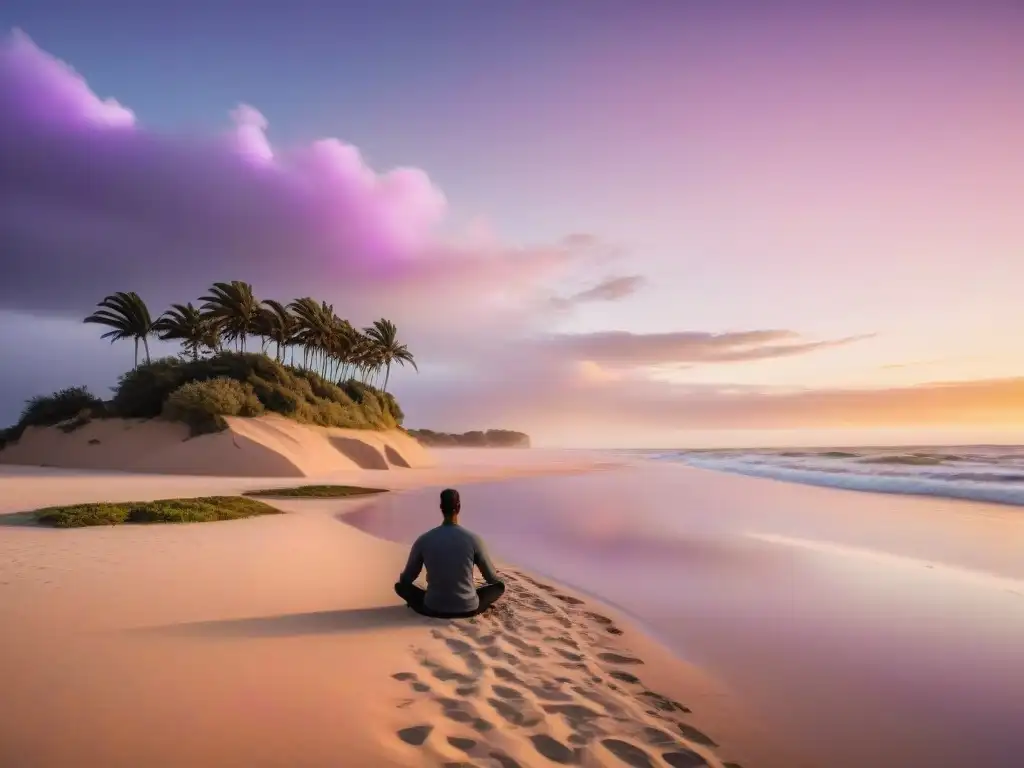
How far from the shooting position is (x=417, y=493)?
25.6 meters

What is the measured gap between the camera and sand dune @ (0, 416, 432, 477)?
33594 mm

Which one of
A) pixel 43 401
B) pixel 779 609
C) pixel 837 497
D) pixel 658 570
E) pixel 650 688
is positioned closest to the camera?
pixel 650 688

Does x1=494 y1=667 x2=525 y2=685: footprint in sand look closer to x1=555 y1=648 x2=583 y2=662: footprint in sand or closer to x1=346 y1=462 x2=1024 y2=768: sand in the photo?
x1=555 y1=648 x2=583 y2=662: footprint in sand

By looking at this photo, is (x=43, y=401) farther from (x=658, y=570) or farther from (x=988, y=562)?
(x=988, y=562)

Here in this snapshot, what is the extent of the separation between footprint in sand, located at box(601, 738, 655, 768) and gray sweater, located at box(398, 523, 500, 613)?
10.1 ft

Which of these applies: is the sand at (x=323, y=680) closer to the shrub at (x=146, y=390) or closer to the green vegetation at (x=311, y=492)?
the green vegetation at (x=311, y=492)

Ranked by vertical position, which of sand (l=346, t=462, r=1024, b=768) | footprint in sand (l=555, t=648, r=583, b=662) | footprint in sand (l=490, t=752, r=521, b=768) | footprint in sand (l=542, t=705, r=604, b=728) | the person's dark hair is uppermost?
the person's dark hair

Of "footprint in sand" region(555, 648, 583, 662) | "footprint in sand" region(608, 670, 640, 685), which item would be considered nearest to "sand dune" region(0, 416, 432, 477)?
"footprint in sand" region(555, 648, 583, 662)

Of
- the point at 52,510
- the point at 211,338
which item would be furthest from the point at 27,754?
the point at 211,338

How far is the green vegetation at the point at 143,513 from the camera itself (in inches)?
531

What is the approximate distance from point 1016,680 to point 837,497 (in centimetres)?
2052

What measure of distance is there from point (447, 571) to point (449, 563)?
0.11 metres

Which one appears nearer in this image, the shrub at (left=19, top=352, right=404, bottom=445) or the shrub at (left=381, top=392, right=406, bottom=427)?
the shrub at (left=19, top=352, right=404, bottom=445)

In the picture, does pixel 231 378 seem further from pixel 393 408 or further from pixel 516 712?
pixel 516 712
